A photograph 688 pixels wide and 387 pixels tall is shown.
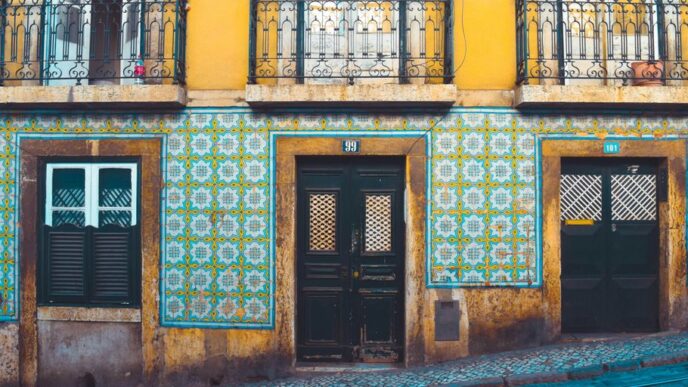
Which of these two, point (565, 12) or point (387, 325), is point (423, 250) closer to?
point (387, 325)

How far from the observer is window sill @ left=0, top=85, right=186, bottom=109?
6.64 m

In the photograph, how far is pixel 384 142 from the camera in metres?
6.80

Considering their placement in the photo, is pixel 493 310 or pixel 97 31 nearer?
pixel 493 310

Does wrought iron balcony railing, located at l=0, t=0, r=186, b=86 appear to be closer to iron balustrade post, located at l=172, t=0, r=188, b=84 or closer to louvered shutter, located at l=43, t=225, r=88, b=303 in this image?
iron balustrade post, located at l=172, t=0, r=188, b=84

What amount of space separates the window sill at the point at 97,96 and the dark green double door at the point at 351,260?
1752 mm

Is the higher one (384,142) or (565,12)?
(565,12)

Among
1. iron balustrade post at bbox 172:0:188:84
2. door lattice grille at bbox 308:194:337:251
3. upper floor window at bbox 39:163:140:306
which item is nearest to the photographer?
iron balustrade post at bbox 172:0:188:84

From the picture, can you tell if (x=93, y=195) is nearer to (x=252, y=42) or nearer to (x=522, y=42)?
(x=252, y=42)

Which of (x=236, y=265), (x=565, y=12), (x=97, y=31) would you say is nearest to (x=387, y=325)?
(x=236, y=265)

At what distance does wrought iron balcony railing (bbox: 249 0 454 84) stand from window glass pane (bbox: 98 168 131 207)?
6.79ft

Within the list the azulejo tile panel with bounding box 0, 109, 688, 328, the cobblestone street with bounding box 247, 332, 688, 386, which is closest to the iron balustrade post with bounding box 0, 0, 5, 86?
the azulejo tile panel with bounding box 0, 109, 688, 328

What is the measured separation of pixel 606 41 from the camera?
7086 millimetres

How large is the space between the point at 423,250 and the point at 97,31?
501 cm

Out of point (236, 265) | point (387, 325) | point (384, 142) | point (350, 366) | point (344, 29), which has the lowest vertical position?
point (350, 366)
